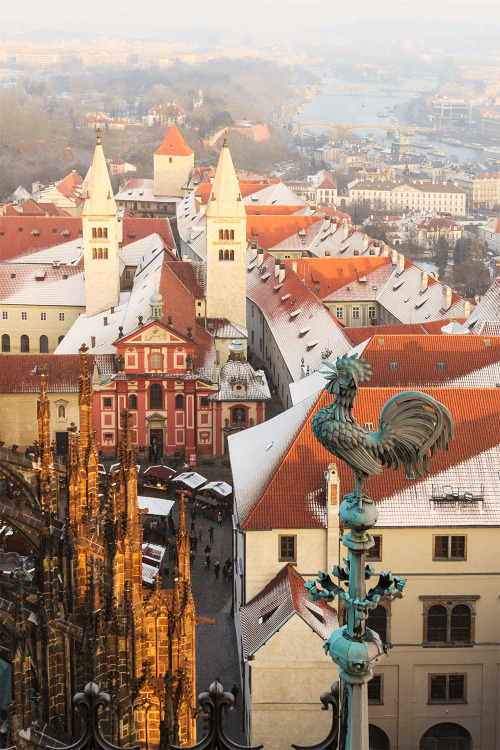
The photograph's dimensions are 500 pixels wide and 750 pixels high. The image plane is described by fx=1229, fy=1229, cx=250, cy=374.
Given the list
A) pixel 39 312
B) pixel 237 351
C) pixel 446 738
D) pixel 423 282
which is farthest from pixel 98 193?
pixel 446 738

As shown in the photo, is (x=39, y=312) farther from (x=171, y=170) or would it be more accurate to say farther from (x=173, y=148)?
(x=173, y=148)

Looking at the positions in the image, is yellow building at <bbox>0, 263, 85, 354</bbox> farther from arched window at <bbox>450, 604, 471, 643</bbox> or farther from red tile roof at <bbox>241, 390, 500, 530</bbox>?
arched window at <bbox>450, 604, 471, 643</bbox>

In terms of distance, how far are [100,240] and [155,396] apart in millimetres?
14013

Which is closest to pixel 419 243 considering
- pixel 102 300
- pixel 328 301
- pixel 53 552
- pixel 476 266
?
pixel 476 266

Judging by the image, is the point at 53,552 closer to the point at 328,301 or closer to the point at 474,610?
the point at 474,610

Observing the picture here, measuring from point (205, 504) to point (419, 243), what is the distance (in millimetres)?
104507

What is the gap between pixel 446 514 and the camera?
37.2 m

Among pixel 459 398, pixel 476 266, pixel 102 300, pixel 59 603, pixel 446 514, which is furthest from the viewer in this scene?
pixel 476 266

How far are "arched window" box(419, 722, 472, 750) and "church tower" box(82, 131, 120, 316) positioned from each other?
150ft

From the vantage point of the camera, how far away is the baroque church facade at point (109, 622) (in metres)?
22.7

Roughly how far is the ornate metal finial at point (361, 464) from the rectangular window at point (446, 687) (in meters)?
28.2

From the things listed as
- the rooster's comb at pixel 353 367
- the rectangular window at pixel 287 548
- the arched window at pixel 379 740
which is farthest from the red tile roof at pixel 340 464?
the rooster's comb at pixel 353 367

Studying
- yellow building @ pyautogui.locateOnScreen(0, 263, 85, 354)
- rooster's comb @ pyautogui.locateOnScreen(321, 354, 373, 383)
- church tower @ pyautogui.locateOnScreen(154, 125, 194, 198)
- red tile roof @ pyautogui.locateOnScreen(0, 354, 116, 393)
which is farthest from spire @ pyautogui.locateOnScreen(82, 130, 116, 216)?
church tower @ pyautogui.locateOnScreen(154, 125, 194, 198)

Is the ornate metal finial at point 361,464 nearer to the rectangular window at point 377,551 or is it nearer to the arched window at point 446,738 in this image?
the rectangular window at point 377,551
